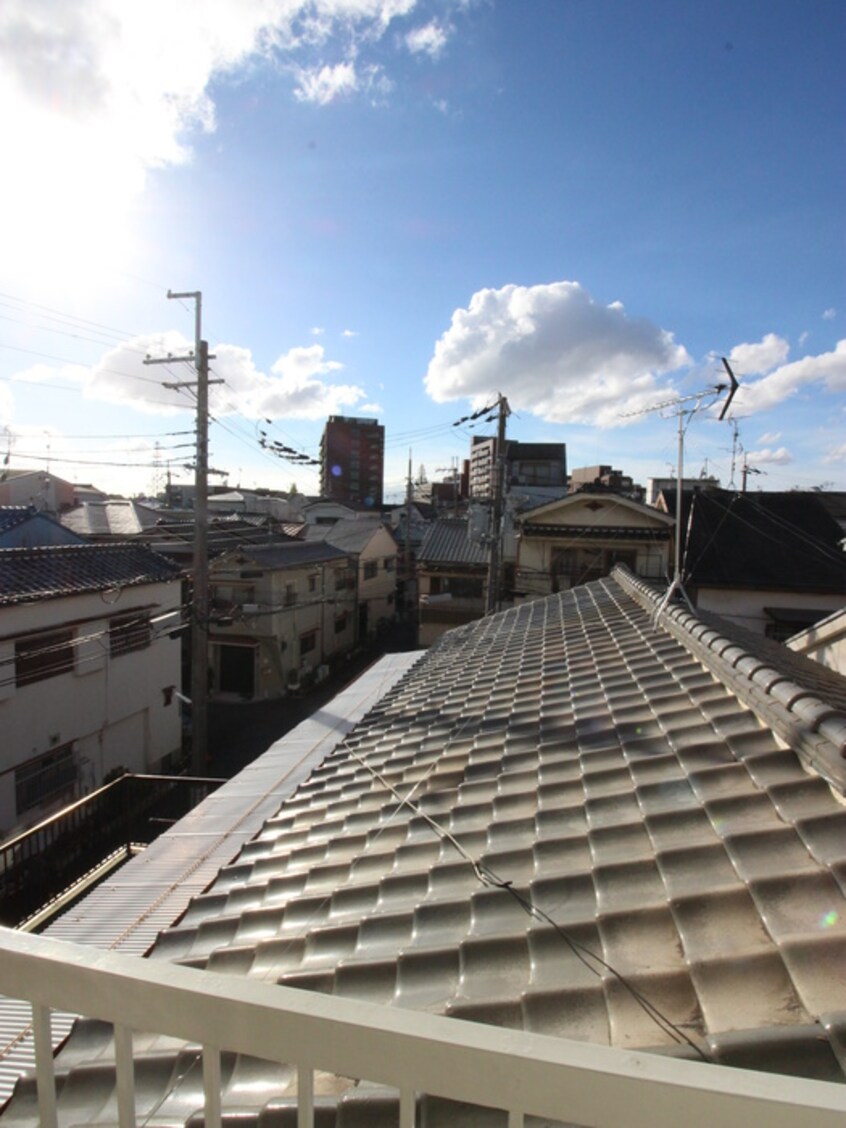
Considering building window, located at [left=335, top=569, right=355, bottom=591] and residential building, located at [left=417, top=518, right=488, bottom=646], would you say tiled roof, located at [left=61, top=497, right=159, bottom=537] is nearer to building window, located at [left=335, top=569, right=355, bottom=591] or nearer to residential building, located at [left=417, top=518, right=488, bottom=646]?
building window, located at [left=335, top=569, right=355, bottom=591]

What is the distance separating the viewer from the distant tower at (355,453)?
86.8 metres

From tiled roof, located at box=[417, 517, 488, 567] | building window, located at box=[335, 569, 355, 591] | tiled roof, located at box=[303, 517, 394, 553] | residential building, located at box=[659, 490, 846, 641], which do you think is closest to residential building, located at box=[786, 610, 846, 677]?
residential building, located at box=[659, 490, 846, 641]

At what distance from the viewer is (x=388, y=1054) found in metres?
1.20

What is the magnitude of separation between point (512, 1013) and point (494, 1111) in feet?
1.18

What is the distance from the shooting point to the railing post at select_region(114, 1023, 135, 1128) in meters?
1.38

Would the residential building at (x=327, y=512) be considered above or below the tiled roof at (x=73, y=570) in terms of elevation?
above

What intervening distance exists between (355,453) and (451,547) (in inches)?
2539

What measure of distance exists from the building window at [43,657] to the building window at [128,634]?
45.9 inches

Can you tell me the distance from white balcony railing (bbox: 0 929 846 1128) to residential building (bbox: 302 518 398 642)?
3027 centimetres

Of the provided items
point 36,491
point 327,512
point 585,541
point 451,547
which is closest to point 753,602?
point 585,541

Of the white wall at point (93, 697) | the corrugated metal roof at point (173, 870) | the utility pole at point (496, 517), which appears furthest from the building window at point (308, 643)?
the corrugated metal roof at point (173, 870)

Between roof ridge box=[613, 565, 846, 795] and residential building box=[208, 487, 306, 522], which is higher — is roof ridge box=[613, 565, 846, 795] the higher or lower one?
the lower one

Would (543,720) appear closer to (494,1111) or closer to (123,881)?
(494,1111)

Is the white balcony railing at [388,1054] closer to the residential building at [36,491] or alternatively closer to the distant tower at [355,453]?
the residential building at [36,491]
